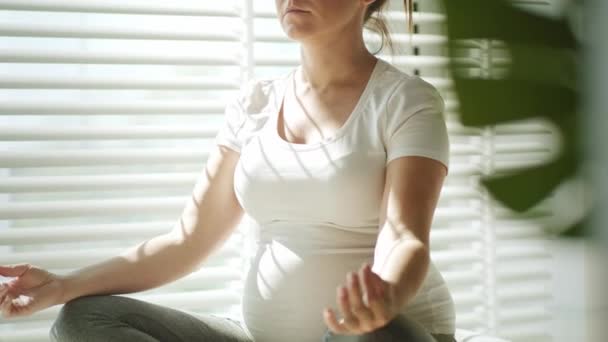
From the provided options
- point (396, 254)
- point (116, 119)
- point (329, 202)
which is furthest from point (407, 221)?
point (116, 119)

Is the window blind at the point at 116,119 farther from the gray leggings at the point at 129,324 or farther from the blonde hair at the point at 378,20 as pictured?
the gray leggings at the point at 129,324

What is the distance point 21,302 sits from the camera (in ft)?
4.53

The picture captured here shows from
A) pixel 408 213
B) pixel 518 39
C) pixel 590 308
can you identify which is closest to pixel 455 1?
pixel 518 39

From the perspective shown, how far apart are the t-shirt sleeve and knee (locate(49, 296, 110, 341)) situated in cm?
56

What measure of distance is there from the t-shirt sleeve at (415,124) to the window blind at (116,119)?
0.19 m

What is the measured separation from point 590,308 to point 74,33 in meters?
1.44

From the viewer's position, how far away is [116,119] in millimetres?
1757

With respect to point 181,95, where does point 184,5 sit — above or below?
above

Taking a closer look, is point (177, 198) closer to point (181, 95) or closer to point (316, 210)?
point (181, 95)

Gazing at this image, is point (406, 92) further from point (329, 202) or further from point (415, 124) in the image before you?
point (329, 202)

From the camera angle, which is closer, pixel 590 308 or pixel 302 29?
pixel 590 308

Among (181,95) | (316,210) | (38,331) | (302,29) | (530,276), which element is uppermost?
(302,29)

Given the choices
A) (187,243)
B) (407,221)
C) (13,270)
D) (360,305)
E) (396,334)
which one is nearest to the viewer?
(360,305)

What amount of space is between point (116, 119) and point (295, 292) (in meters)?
0.62
